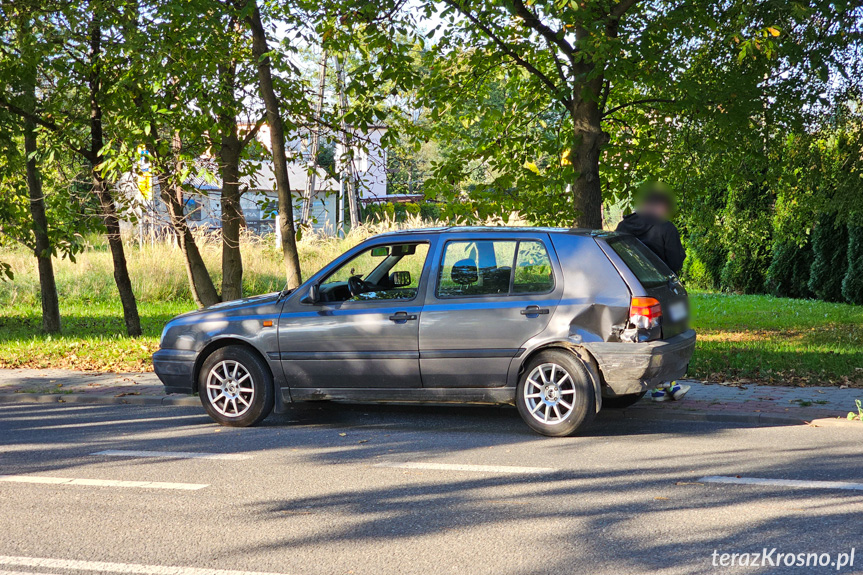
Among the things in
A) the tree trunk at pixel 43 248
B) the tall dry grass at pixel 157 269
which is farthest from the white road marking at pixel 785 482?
the tall dry grass at pixel 157 269

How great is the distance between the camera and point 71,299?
2175cm

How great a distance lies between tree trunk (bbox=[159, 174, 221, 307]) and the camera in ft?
48.8

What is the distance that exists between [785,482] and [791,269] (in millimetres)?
19217

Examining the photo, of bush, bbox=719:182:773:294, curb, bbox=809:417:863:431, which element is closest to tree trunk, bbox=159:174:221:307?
curb, bbox=809:417:863:431

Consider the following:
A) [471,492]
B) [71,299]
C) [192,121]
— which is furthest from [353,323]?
[71,299]

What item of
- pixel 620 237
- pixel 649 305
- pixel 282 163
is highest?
pixel 282 163

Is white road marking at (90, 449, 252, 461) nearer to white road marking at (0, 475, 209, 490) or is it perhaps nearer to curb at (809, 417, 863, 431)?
white road marking at (0, 475, 209, 490)

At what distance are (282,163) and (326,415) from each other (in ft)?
14.6

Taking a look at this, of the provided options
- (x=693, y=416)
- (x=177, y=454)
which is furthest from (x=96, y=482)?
(x=693, y=416)

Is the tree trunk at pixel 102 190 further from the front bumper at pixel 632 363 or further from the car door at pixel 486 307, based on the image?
the front bumper at pixel 632 363

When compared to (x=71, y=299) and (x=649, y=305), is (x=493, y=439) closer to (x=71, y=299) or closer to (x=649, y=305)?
(x=649, y=305)

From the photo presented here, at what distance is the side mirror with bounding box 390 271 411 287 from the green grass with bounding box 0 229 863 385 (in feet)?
13.1

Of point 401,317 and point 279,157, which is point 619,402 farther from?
point 279,157

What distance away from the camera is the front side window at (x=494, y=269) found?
7266 mm
